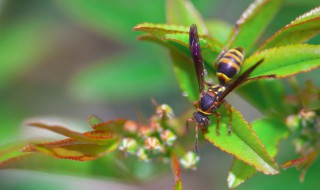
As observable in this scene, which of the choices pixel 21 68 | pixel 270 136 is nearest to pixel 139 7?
pixel 21 68

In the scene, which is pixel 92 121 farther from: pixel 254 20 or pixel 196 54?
pixel 254 20

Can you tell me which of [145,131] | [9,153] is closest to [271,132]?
[145,131]

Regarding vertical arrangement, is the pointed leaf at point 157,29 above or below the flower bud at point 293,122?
above

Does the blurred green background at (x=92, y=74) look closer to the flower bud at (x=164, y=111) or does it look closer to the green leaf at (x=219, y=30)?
the flower bud at (x=164, y=111)

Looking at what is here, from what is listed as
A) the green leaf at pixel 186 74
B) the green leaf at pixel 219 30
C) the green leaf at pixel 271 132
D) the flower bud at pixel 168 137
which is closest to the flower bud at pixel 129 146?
the flower bud at pixel 168 137

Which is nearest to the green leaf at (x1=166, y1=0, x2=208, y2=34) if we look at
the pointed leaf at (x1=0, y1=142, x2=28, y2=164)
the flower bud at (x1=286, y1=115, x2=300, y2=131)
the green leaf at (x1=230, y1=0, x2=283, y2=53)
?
the green leaf at (x1=230, y1=0, x2=283, y2=53)
